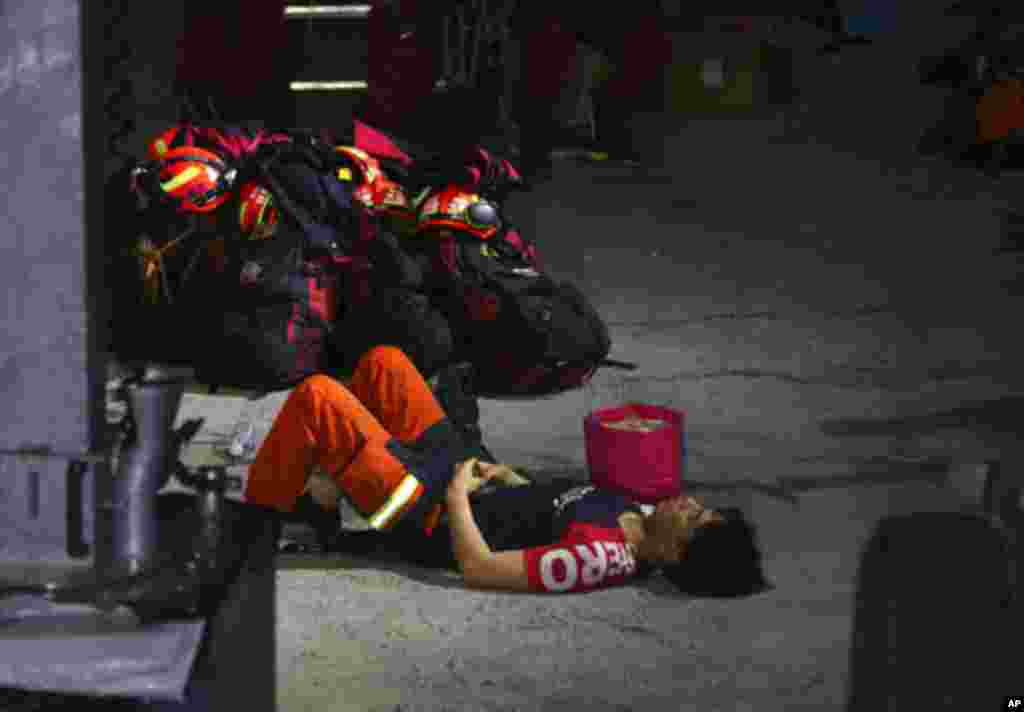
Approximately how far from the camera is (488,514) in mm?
4996

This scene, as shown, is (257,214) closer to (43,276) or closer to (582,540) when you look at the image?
(582,540)

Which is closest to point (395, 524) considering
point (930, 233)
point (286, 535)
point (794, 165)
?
point (286, 535)

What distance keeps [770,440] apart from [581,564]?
2058mm

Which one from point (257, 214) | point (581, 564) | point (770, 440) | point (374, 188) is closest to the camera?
point (581, 564)

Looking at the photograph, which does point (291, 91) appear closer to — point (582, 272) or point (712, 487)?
point (582, 272)

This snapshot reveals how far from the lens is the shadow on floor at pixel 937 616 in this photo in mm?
2539

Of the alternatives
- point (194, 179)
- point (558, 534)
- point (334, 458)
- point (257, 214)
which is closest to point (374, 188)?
point (257, 214)

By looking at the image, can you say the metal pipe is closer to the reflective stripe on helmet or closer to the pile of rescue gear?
the pile of rescue gear

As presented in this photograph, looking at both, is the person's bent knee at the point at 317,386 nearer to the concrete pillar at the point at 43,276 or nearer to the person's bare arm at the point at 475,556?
the person's bare arm at the point at 475,556

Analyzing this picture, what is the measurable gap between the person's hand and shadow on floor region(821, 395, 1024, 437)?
6.88ft

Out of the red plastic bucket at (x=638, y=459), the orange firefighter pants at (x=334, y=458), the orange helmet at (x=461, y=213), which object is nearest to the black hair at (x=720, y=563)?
the red plastic bucket at (x=638, y=459)

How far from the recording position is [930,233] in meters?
10.3

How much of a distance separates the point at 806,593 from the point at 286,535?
5.48 ft

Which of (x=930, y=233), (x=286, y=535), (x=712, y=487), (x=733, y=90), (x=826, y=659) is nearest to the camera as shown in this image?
(x=826, y=659)
